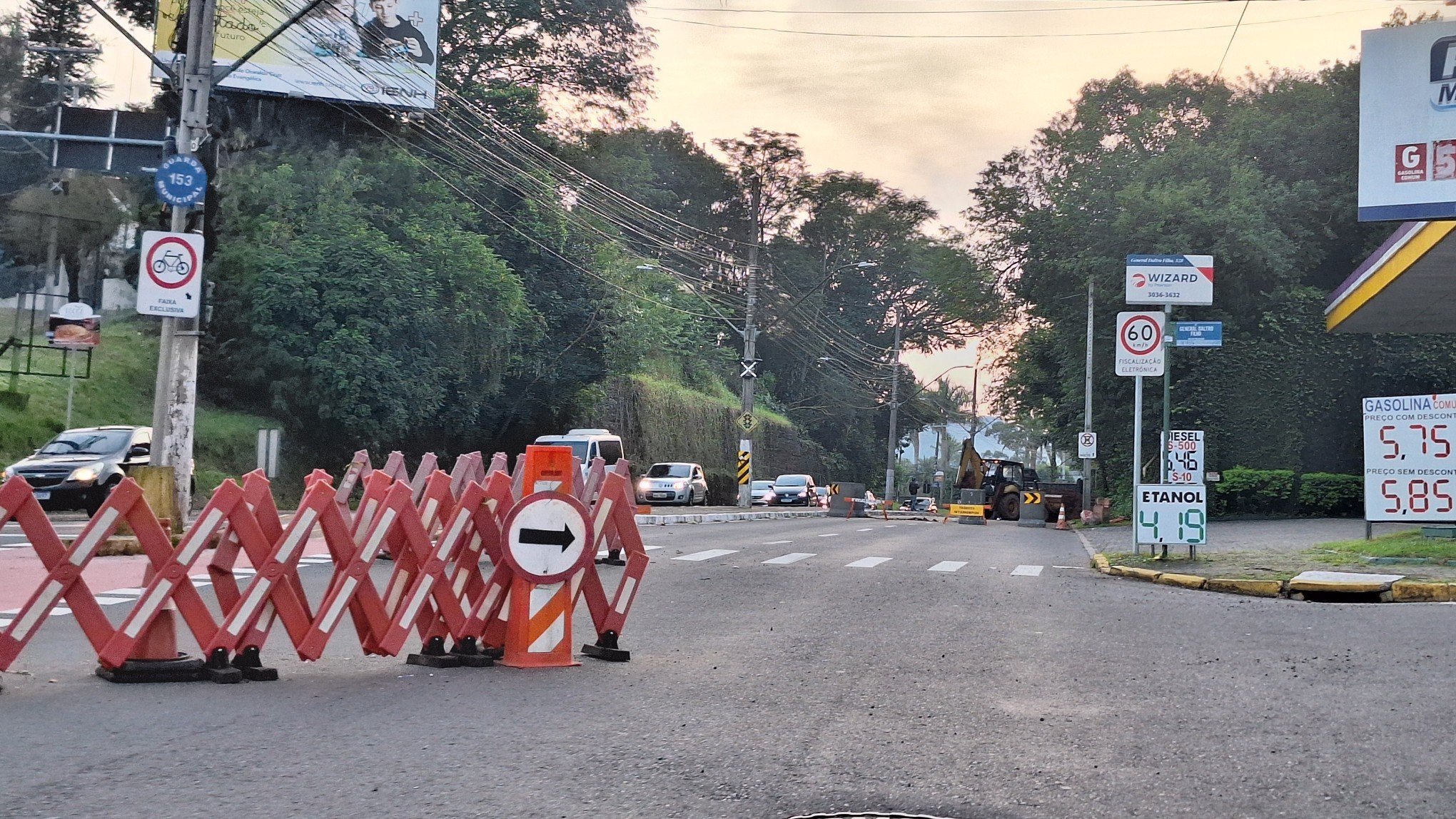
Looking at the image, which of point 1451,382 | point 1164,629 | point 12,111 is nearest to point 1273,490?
point 1451,382

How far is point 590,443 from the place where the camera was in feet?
109

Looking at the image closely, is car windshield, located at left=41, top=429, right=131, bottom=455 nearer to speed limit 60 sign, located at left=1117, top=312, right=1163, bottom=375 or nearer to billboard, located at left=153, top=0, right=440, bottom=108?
billboard, located at left=153, top=0, right=440, bottom=108

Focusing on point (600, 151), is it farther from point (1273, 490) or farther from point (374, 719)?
point (374, 719)

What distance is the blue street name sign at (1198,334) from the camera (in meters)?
19.8

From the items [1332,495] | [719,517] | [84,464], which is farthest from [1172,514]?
[1332,495]

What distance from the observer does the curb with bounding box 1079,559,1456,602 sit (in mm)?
12664

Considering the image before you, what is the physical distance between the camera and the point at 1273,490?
3559 centimetres

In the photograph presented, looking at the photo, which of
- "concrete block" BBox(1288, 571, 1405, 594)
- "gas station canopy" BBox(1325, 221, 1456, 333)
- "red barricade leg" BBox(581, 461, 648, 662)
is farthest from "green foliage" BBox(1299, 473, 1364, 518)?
"red barricade leg" BBox(581, 461, 648, 662)

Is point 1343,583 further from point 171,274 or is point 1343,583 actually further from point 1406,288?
point 171,274

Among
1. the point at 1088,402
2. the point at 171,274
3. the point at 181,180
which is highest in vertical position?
the point at 181,180

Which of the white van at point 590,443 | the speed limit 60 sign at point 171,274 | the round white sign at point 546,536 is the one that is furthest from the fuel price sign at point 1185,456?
the round white sign at point 546,536

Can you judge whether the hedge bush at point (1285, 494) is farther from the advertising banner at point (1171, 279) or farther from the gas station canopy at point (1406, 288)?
the advertising banner at point (1171, 279)

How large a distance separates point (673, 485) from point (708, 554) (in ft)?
74.5

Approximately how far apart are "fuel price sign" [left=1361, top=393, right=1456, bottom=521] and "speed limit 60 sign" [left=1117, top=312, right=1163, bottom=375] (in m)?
3.02
